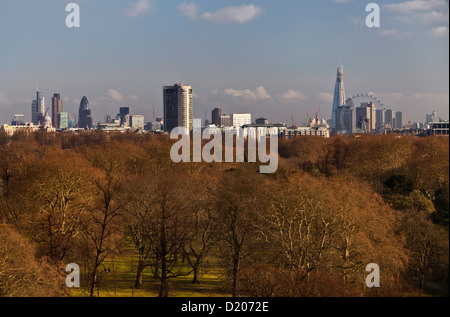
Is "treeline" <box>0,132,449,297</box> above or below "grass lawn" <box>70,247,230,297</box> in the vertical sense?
above

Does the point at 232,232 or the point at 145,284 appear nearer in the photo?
the point at 232,232

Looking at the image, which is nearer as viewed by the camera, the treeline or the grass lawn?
the treeline

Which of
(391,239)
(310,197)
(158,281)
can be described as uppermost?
(310,197)

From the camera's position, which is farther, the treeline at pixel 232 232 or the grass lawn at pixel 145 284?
the grass lawn at pixel 145 284

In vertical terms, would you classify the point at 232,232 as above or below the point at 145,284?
above

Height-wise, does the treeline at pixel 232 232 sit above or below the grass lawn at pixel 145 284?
above

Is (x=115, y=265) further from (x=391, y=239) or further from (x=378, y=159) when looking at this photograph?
(x=378, y=159)

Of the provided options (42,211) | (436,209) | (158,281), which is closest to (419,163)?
(436,209)
